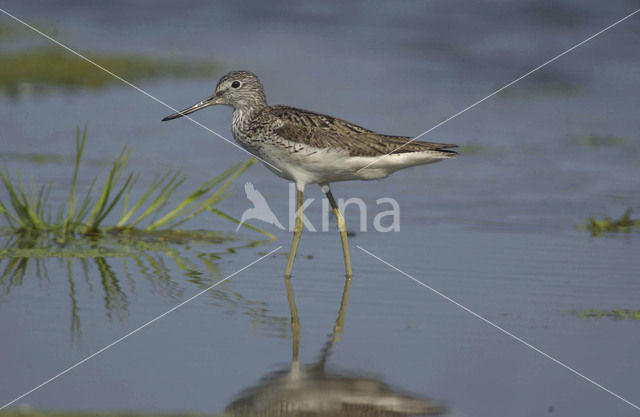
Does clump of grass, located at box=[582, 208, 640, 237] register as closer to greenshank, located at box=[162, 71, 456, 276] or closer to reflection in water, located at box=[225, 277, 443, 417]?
greenshank, located at box=[162, 71, 456, 276]

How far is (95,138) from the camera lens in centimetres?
1262

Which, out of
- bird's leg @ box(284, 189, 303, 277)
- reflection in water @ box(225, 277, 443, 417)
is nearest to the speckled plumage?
bird's leg @ box(284, 189, 303, 277)

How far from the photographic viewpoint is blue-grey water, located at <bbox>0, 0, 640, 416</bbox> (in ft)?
18.4

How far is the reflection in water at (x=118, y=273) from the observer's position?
6691mm

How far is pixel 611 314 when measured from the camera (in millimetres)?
6840

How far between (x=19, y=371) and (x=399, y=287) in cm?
297

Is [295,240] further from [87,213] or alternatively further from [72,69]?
[72,69]

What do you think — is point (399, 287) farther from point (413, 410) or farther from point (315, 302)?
point (413, 410)

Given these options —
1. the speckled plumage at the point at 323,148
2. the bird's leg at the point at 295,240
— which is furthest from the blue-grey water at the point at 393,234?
the speckled plumage at the point at 323,148

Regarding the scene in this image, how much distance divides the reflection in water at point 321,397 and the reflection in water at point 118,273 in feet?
2.55

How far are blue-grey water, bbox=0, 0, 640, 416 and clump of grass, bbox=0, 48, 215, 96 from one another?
64 centimetres

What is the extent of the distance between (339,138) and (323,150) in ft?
0.77

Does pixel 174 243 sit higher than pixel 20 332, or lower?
higher

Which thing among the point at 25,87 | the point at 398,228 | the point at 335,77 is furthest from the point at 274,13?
the point at 398,228
